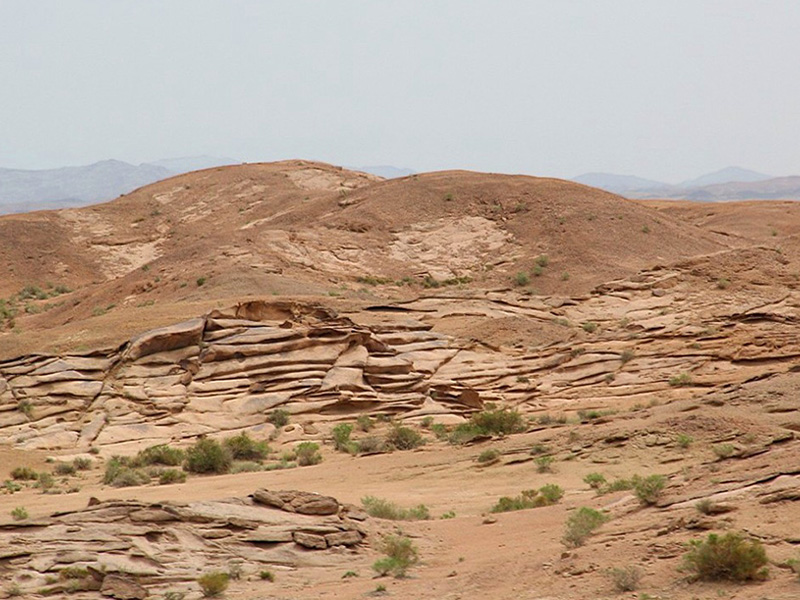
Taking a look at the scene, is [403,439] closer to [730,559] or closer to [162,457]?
[162,457]

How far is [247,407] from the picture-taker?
2422cm

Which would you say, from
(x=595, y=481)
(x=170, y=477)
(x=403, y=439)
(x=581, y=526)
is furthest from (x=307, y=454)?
(x=581, y=526)

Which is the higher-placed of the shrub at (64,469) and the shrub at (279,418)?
the shrub at (279,418)

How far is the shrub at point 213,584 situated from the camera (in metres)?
10.6

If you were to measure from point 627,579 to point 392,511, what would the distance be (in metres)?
5.36

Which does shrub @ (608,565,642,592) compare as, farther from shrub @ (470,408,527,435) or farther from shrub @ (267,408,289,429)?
shrub @ (267,408,289,429)

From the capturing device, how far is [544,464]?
16969 mm

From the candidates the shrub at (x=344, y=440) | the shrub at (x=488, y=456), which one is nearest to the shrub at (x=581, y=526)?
the shrub at (x=488, y=456)

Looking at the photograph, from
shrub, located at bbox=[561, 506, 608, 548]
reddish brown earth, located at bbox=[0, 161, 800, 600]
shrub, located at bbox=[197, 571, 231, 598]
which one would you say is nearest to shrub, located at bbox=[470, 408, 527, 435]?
reddish brown earth, located at bbox=[0, 161, 800, 600]

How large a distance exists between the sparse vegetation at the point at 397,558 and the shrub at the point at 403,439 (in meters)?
8.79

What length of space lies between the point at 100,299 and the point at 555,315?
15202mm

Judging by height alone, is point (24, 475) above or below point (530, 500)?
below

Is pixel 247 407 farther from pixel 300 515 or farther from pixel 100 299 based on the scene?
pixel 100 299

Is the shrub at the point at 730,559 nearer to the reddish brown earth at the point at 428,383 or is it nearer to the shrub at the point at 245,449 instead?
the reddish brown earth at the point at 428,383
